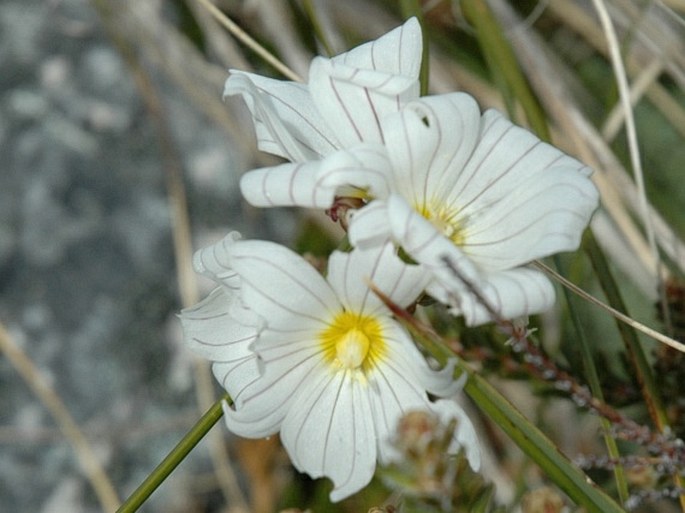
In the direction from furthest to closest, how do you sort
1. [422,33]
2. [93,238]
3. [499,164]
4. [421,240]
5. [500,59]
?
[93,238] < [500,59] < [422,33] < [499,164] < [421,240]

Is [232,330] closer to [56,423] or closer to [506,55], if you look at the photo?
[506,55]

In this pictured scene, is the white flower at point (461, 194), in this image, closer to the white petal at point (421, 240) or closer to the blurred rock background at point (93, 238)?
the white petal at point (421, 240)

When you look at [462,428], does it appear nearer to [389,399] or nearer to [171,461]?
[389,399]

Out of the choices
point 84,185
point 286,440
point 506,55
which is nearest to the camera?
point 286,440

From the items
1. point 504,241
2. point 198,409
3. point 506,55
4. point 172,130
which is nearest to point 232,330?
point 504,241

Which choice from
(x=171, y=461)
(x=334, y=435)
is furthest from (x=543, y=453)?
(x=171, y=461)

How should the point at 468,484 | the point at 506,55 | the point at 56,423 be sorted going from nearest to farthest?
the point at 468,484 < the point at 506,55 < the point at 56,423

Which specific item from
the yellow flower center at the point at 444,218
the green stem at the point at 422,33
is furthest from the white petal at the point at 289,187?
the green stem at the point at 422,33
